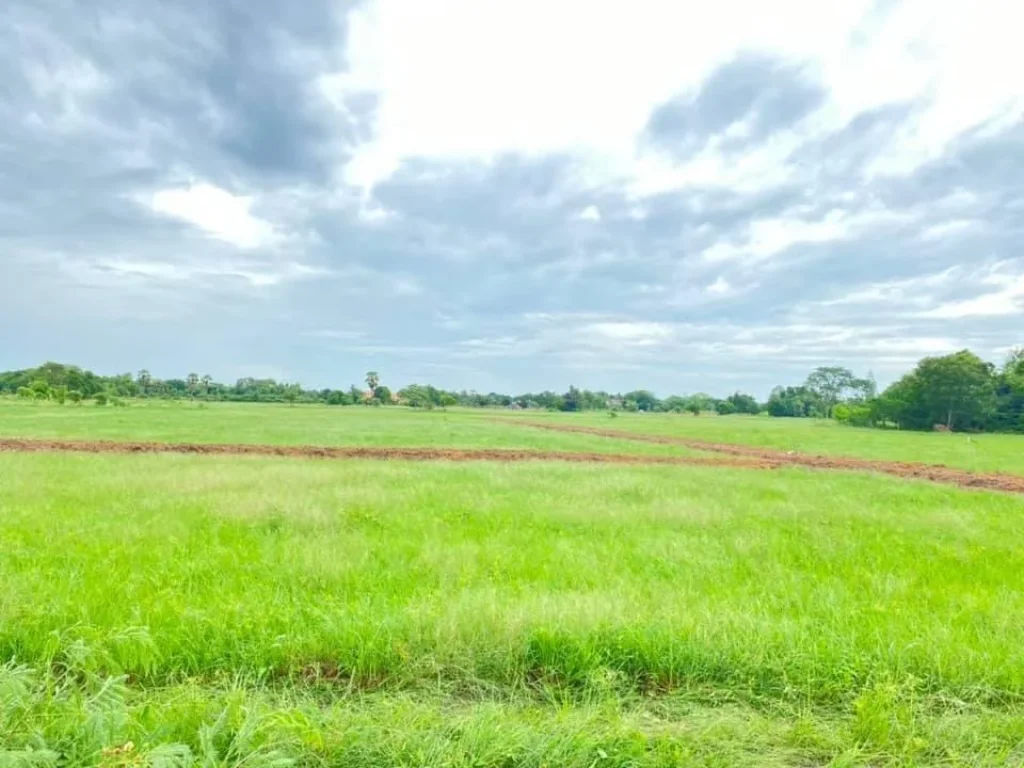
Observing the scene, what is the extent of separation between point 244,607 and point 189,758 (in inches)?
99.5

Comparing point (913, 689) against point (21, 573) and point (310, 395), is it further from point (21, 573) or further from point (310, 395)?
point (310, 395)

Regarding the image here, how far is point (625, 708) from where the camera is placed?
3725 mm

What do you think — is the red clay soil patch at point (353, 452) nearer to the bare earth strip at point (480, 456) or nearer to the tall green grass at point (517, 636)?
the bare earth strip at point (480, 456)

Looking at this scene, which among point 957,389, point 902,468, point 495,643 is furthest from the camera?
point 957,389

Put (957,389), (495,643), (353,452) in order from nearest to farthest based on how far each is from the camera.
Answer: (495,643)
(353,452)
(957,389)

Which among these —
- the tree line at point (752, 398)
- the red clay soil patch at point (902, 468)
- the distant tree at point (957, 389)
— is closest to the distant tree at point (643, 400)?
the tree line at point (752, 398)

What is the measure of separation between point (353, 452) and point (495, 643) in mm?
22856

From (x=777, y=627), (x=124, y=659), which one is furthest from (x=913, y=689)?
(x=124, y=659)

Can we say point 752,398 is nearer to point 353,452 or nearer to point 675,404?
point 675,404

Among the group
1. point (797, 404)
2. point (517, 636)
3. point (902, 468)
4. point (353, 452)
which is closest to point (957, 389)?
point (902, 468)

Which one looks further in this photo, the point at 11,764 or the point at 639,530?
the point at 639,530

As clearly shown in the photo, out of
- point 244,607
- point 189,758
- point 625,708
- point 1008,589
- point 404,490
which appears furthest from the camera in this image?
point 404,490

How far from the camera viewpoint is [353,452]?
84.9 ft

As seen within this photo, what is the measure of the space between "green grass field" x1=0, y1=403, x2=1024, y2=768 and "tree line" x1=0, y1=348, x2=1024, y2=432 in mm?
81706
